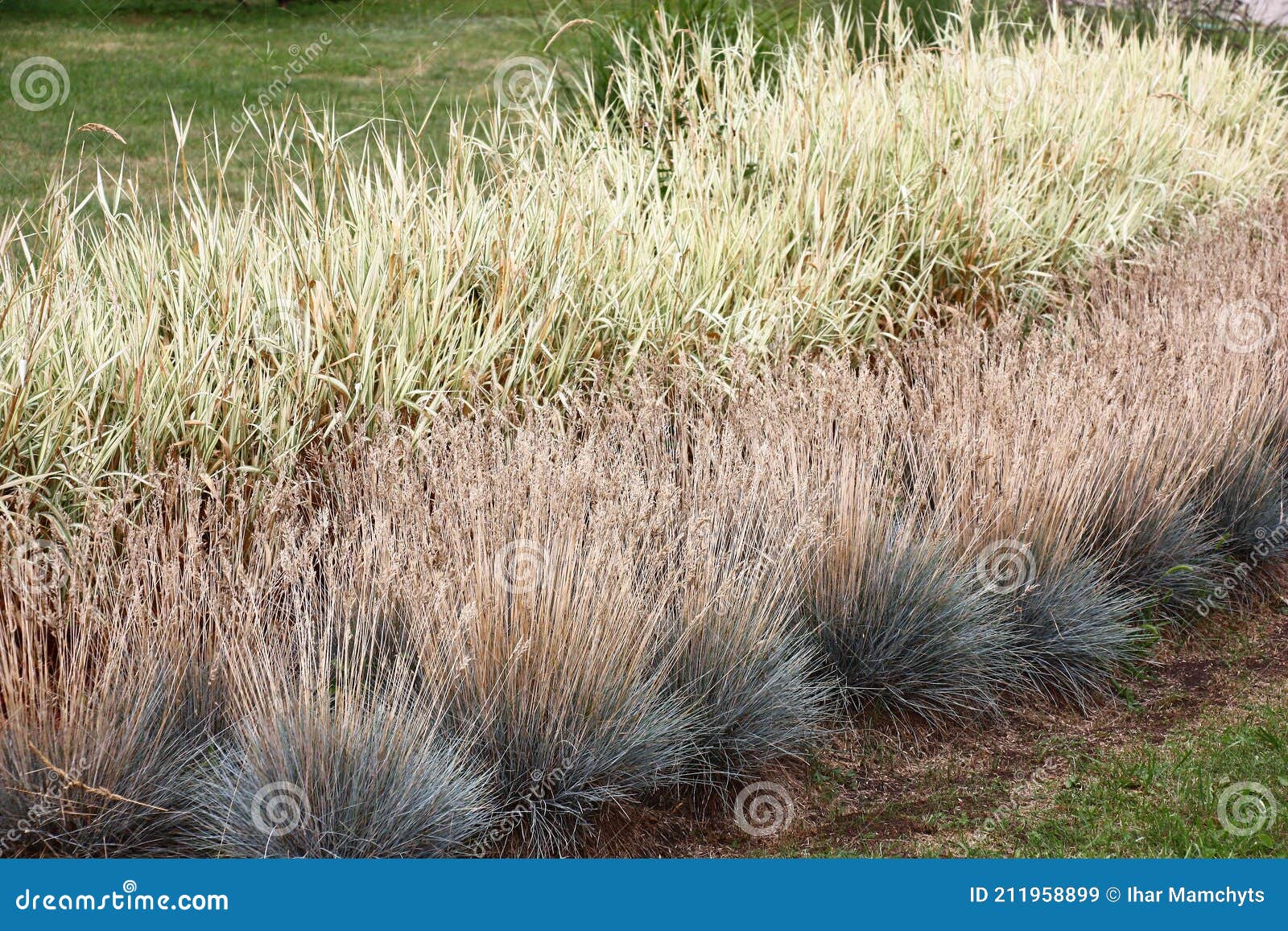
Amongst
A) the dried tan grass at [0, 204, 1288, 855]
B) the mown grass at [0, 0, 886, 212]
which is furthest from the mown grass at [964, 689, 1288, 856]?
the mown grass at [0, 0, 886, 212]

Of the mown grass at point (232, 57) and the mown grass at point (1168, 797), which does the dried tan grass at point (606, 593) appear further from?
the mown grass at point (232, 57)

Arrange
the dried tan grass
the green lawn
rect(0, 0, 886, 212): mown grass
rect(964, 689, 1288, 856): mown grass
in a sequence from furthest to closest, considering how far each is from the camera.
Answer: the green lawn
rect(0, 0, 886, 212): mown grass
rect(964, 689, 1288, 856): mown grass
the dried tan grass

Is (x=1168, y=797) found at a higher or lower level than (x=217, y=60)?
lower

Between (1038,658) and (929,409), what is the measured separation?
76 centimetres

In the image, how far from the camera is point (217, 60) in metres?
9.26

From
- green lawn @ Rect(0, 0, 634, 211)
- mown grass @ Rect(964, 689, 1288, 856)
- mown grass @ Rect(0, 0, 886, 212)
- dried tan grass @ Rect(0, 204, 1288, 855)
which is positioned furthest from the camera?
green lawn @ Rect(0, 0, 634, 211)

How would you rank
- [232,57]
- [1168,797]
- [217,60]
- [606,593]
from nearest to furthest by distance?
1. [606,593]
2. [1168,797]
3. [217,60]
4. [232,57]

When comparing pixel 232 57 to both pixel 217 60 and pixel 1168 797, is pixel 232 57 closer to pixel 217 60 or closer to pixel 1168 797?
pixel 217 60

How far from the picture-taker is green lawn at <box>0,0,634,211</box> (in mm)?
7434

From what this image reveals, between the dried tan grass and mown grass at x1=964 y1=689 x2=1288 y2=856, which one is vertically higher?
the dried tan grass

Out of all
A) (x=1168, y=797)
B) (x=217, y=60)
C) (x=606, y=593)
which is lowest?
(x=1168, y=797)

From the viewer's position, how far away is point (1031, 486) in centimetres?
330

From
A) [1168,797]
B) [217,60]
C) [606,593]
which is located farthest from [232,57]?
[1168,797]

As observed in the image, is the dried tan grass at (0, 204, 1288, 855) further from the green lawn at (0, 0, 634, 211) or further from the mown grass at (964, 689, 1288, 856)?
the green lawn at (0, 0, 634, 211)
